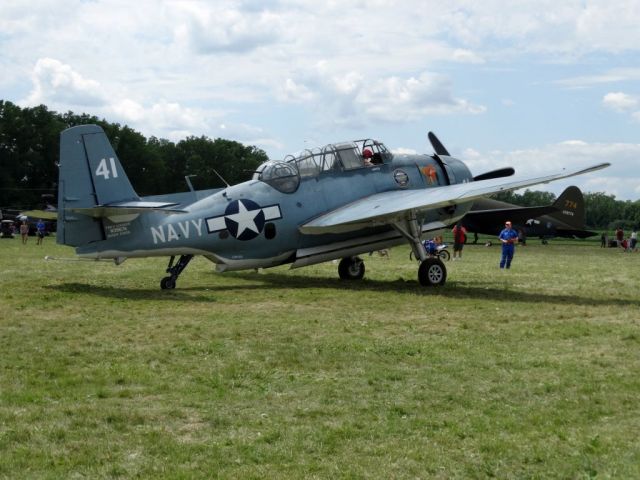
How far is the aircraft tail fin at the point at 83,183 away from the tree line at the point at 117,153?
58.9 metres

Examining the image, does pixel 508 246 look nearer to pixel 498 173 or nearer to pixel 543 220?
pixel 498 173

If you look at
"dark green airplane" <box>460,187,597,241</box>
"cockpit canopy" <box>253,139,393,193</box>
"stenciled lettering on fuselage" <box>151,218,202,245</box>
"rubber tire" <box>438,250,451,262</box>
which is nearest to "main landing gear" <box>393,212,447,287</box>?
"cockpit canopy" <box>253,139,393,193</box>

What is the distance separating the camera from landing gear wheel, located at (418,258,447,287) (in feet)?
55.8

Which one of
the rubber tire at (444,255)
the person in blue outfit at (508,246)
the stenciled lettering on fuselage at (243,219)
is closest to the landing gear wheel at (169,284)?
the stenciled lettering on fuselage at (243,219)

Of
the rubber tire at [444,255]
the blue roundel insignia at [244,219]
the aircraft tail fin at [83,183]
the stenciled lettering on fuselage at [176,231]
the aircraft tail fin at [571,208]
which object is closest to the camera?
the aircraft tail fin at [83,183]

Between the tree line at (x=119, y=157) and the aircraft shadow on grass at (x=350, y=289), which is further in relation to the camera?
the tree line at (x=119, y=157)

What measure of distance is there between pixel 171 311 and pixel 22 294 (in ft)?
12.2

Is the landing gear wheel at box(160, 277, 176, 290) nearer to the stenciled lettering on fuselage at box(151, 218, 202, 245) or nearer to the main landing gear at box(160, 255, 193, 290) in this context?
the main landing gear at box(160, 255, 193, 290)

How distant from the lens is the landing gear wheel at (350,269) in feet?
63.0

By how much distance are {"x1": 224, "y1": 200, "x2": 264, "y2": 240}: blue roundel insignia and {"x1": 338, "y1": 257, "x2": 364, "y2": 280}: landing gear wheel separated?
3.24m

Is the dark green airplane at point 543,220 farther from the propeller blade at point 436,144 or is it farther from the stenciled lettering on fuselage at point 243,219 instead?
the stenciled lettering on fuselage at point 243,219

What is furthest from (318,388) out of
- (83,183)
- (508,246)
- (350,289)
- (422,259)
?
(508,246)

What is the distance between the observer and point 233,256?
1645 cm

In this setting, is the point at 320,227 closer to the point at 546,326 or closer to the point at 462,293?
the point at 462,293
